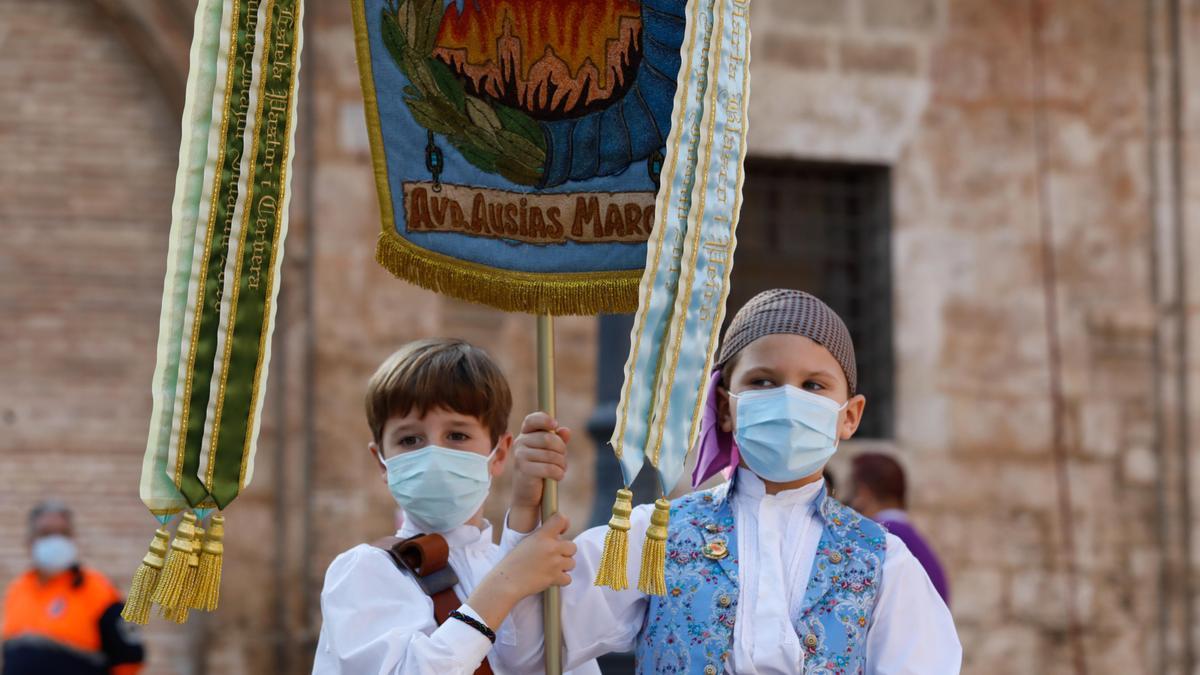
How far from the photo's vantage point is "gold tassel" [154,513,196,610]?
3.18 metres

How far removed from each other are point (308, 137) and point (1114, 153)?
4473 millimetres

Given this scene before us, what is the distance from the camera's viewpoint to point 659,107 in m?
3.76

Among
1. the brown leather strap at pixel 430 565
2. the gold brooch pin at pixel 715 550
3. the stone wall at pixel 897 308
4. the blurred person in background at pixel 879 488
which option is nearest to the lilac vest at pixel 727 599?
the gold brooch pin at pixel 715 550

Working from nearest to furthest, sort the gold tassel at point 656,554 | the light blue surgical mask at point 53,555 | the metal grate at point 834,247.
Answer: the gold tassel at point 656,554 → the light blue surgical mask at point 53,555 → the metal grate at point 834,247

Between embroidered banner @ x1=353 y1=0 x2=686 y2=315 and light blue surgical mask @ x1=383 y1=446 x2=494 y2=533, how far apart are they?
33 cm

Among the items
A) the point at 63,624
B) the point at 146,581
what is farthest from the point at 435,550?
the point at 63,624

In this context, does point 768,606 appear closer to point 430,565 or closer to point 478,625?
point 478,625

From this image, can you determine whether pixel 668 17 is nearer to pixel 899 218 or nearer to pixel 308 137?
pixel 308 137

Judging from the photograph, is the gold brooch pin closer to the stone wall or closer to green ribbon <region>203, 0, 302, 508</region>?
green ribbon <region>203, 0, 302, 508</region>

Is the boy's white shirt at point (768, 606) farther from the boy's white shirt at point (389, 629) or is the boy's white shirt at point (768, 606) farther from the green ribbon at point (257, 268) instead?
the green ribbon at point (257, 268)

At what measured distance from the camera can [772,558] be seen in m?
3.49

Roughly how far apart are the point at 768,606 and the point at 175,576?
1072mm

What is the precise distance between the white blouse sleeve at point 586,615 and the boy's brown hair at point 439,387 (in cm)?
33

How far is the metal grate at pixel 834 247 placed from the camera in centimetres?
999
